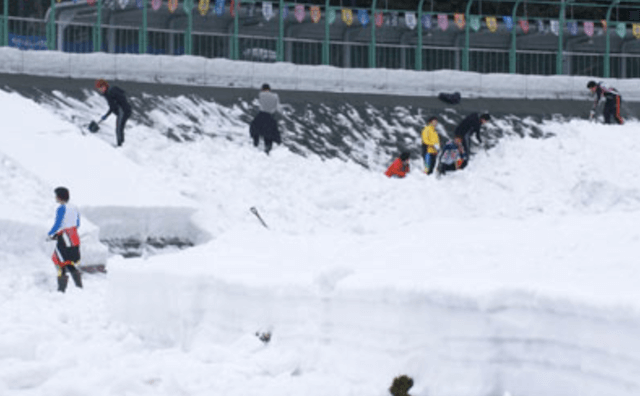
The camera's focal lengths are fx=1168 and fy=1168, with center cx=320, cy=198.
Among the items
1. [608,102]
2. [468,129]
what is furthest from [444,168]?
[608,102]

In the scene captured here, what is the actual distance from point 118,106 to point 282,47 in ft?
38.0

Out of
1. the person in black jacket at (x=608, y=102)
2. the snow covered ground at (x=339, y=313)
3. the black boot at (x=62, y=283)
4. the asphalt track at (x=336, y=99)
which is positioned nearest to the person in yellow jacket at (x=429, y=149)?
the asphalt track at (x=336, y=99)

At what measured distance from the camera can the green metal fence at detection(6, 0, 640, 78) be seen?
2966 centimetres

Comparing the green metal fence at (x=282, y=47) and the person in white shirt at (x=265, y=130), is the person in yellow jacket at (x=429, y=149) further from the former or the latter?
the green metal fence at (x=282, y=47)

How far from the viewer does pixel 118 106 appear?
21109 mm

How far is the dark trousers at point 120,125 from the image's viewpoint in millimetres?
20750

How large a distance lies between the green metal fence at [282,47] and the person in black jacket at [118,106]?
7759mm

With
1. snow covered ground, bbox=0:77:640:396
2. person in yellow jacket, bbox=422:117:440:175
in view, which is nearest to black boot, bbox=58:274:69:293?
snow covered ground, bbox=0:77:640:396

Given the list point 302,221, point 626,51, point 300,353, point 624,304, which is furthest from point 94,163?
point 626,51

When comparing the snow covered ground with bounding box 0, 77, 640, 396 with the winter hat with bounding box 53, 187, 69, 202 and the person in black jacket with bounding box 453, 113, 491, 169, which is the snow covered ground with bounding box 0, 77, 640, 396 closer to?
the winter hat with bounding box 53, 187, 69, 202

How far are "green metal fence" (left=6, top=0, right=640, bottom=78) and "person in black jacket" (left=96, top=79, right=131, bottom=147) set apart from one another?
25.5 feet

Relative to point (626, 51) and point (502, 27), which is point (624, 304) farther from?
point (626, 51)

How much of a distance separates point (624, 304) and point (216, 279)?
412 cm

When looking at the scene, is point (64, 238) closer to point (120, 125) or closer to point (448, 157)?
point (120, 125)
